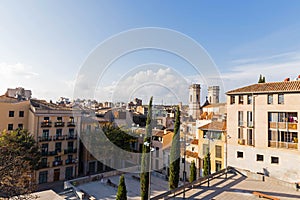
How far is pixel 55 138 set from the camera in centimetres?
2159

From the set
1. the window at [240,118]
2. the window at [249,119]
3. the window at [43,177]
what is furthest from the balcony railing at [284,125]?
the window at [43,177]

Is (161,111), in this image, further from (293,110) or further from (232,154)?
(293,110)

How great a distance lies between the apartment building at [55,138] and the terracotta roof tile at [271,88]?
16.7 metres

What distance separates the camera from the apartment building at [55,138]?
20.4 metres

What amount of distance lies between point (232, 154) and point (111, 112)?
55.2 ft

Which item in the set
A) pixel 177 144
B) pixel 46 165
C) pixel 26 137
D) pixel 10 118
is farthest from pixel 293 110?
pixel 10 118

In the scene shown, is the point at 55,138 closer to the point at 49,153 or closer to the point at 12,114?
the point at 49,153

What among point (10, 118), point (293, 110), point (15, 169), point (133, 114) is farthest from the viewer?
point (133, 114)

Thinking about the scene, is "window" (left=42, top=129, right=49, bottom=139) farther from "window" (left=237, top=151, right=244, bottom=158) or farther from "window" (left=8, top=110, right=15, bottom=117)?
"window" (left=237, top=151, right=244, bottom=158)

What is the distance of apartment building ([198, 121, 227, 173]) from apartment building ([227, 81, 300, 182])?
104 centimetres

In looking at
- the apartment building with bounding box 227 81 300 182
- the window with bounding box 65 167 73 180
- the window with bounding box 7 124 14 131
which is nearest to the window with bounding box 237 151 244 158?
the apartment building with bounding box 227 81 300 182

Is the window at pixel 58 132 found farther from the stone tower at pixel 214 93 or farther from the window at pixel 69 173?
the stone tower at pixel 214 93

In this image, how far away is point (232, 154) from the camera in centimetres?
1666

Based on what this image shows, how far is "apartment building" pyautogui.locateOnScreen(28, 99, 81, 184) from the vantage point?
20.4 meters
